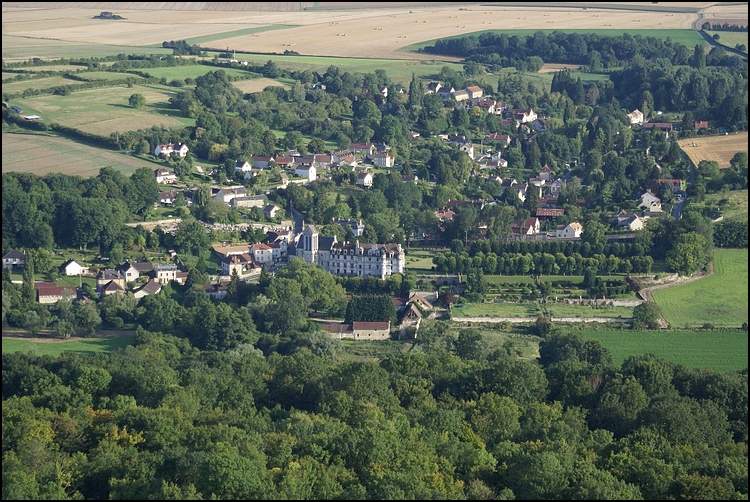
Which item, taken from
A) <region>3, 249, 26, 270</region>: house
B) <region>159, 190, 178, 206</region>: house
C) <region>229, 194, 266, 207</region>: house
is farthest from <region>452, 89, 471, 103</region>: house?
<region>3, 249, 26, 270</region>: house

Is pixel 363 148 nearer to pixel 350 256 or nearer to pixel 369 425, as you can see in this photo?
pixel 350 256

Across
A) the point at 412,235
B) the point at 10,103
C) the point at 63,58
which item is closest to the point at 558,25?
the point at 63,58

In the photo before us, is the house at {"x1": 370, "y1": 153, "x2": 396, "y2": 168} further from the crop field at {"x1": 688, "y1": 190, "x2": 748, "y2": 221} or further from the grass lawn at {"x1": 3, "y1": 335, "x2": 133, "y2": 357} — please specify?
the grass lawn at {"x1": 3, "y1": 335, "x2": 133, "y2": 357}

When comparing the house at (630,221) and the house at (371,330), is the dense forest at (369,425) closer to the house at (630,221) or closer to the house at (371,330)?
the house at (371,330)

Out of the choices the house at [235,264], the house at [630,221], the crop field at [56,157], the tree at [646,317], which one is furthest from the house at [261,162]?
the tree at [646,317]

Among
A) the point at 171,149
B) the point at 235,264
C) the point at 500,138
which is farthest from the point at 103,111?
the point at 235,264

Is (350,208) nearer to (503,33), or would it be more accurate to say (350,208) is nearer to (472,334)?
(472,334)
